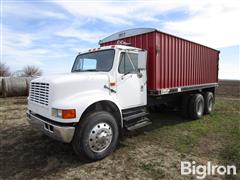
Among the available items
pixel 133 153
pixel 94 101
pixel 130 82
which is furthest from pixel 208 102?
pixel 94 101

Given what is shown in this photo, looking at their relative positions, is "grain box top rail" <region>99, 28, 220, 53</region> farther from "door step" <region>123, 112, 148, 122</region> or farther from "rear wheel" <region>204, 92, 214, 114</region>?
"rear wheel" <region>204, 92, 214, 114</region>

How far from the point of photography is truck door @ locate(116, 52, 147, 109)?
470 centimetres

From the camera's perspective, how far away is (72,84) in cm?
392

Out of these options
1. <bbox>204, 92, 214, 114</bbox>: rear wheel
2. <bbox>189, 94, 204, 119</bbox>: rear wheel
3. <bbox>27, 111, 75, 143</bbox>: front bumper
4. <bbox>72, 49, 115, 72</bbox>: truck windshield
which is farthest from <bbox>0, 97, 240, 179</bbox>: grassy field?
<bbox>72, 49, 115, 72</bbox>: truck windshield

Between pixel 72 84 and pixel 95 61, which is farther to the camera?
pixel 95 61

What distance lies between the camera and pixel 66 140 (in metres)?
3.70

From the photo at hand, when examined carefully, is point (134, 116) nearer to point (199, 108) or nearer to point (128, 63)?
point (128, 63)

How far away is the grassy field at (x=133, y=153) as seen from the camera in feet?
11.9

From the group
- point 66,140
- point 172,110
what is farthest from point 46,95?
point 172,110

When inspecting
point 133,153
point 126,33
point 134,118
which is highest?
point 126,33

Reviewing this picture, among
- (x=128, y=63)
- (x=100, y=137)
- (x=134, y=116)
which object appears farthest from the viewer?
(x=134, y=116)

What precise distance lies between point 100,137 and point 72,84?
120 cm

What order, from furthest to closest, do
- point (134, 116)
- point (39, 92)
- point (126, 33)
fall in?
1. point (126, 33)
2. point (134, 116)
3. point (39, 92)

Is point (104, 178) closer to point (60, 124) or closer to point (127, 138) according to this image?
point (60, 124)
